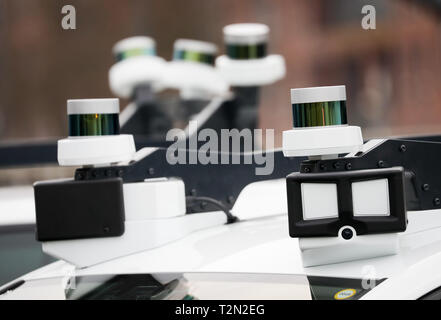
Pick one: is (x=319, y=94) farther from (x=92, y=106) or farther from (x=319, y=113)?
(x=92, y=106)

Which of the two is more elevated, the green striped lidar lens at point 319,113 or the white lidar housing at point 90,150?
the green striped lidar lens at point 319,113

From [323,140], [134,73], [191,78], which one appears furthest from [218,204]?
[191,78]

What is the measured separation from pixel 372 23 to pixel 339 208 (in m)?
0.36

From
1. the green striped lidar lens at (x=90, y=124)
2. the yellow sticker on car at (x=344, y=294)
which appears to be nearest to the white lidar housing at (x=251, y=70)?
the green striped lidar lens at (x=90, y=124)

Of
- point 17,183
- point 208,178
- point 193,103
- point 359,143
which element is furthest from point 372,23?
point 193,103

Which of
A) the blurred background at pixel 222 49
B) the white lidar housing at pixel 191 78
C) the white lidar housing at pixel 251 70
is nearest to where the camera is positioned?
the white lidar housing at pixel 251 70

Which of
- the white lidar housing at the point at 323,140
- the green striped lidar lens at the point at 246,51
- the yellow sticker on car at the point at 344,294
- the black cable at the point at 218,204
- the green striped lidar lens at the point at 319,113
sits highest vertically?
the green striped lidar lens at the point at 246,51

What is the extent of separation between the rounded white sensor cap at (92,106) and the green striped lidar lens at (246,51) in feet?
6.08

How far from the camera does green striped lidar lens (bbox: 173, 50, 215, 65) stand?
169 inches

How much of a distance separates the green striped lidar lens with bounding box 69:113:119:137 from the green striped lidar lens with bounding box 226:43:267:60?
1.85 meters

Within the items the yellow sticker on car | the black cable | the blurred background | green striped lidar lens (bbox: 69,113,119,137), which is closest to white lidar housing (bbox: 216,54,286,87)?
the black cable

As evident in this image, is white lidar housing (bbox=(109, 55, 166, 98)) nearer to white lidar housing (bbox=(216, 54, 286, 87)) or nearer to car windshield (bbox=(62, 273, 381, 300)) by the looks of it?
white lidar housing (bbox=(216, 54, 286, 87))

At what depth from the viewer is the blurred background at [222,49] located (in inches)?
502

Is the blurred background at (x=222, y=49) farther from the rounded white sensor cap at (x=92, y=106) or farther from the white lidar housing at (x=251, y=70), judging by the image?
the rounded white sensor cap at (x=92, y=106)
